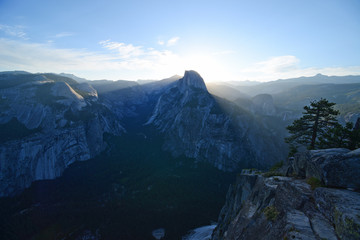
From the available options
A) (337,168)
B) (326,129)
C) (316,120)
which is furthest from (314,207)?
(326,129)

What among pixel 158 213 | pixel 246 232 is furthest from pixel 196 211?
pixel 246 232

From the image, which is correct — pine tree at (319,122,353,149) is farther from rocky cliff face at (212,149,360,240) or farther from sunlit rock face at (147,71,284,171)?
sunlit rock face at (147,71,284,171)

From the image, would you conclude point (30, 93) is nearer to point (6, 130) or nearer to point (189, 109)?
point (6, 130)

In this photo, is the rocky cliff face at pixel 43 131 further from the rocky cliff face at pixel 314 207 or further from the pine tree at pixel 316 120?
the pine tree at pixel 316 120

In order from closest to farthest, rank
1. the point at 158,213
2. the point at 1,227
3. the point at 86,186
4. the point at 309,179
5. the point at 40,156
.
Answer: the point at 309,179, the point at 1,227, the point at 158,213, the point at 40,156, the point at 86,186

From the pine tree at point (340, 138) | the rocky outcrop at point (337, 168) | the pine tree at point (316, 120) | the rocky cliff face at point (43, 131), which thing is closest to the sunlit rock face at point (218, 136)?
the rocky cliff face at point (43, 131)
